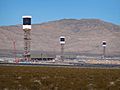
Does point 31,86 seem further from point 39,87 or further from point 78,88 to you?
point 78,88

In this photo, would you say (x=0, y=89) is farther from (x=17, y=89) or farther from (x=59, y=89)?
(x=59, y=89)

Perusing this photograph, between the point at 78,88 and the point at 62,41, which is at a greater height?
the point at 62,41

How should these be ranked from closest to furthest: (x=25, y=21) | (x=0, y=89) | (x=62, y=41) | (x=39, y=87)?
(x=0, y=89), (x=39, y=87), (x=25, y=21), (x=62, y=41)

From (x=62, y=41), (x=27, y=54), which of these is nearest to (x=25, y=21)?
(x=27, y=54)

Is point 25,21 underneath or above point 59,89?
above

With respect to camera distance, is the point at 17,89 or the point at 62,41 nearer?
the point at 17,89

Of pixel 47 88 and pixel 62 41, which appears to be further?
pixel 62 41

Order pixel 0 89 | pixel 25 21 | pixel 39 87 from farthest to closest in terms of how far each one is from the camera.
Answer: pixel 25 21, pixel 39 87, pixel 0 89

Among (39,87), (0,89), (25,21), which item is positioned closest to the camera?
(0,89)

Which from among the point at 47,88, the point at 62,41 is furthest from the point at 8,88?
the point at 62,41

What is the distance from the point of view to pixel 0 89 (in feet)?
115

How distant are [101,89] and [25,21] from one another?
11287 cm

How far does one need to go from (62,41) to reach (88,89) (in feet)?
457

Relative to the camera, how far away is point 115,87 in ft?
128
